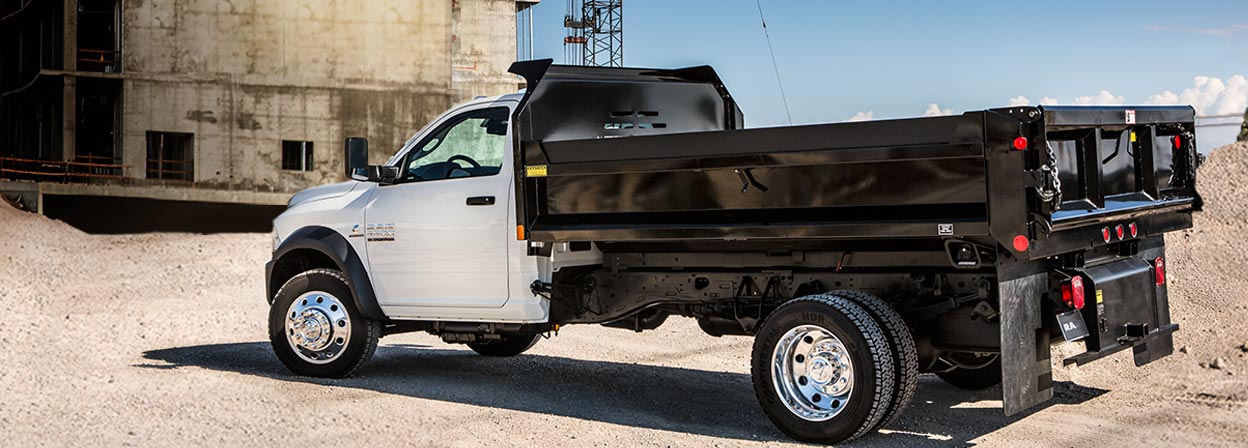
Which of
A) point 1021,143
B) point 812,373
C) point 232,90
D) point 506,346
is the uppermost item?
point 232,90

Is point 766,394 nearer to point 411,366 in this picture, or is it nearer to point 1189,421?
point 1189,421

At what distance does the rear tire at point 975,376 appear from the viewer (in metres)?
9.61

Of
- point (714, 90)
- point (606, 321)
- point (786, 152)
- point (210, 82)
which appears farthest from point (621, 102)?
point (210, 82)

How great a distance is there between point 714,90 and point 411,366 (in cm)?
394

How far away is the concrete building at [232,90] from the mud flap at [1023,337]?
30863 mm

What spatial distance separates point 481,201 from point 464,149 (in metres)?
0.56

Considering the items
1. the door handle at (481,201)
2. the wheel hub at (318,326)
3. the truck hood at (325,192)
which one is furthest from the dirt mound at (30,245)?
the door handle at (481,201)

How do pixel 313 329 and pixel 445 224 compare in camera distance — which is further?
pixel 313 329

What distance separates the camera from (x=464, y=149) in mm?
9898

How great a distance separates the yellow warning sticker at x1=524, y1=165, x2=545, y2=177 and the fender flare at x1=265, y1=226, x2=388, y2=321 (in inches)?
88.9

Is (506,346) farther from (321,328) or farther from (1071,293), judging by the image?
(1071,293)

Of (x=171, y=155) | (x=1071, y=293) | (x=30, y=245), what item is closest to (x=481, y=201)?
(x=1071, y=293)

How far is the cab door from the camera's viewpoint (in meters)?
9.56

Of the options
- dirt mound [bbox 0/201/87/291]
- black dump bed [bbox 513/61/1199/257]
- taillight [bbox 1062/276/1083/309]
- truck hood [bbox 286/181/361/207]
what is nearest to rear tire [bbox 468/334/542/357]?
truck hood [bbox 286/181/361/207]
